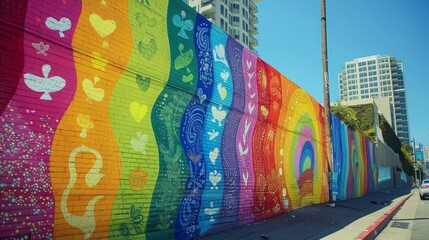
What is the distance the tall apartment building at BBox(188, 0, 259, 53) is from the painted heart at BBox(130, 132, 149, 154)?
63198 millimetres

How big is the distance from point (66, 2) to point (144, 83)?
1813mm

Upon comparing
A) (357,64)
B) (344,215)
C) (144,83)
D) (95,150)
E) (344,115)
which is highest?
(357,64)

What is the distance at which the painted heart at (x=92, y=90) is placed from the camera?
5.15m

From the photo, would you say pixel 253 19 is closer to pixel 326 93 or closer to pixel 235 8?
pixel 235 8

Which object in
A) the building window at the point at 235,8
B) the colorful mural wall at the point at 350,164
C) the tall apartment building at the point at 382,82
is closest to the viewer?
the colorful mural wall at the point at 350,164

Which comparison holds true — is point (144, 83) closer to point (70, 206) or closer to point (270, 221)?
point (70, 206)

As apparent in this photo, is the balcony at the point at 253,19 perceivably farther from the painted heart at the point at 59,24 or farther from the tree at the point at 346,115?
the painted heart at the point at 59,24

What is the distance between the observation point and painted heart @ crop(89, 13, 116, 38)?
536 cm

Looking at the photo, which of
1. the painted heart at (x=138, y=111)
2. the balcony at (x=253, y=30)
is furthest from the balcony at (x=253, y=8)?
the painted heart at (x=138, y=111)

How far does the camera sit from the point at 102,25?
5.52 metres

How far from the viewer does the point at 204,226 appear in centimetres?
759

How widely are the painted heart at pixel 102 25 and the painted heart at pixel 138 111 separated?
1182mm

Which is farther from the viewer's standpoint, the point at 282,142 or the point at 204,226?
the point at 282,142

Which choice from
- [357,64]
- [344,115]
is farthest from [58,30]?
[357,64]
